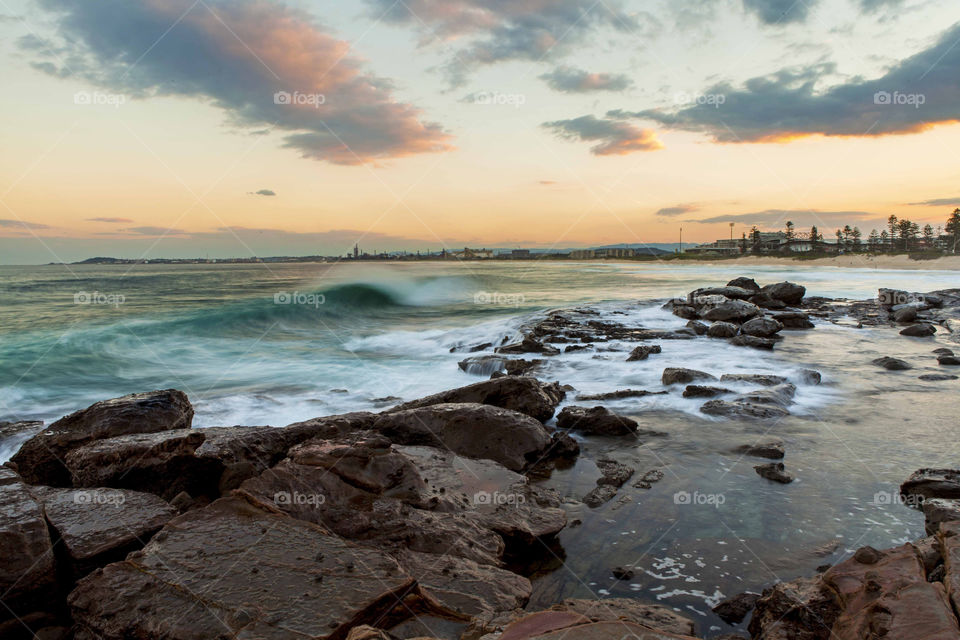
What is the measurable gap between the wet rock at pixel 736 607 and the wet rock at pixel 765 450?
319cm

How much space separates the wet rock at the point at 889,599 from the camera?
254 cm

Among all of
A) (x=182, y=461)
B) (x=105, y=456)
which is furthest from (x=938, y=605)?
(x=105, y=456)

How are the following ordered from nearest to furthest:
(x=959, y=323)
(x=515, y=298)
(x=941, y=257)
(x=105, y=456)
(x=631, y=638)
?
(x=631, y=638) < (x=105, y=456) < (x=959, y=323) < (x=515, y=298) < (x=941, y=257)

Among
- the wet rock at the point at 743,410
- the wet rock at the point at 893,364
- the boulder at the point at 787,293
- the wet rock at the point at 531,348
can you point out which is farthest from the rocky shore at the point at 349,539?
the boulder at the point at 787,293

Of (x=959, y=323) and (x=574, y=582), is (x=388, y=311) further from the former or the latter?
(x=574, y=582)

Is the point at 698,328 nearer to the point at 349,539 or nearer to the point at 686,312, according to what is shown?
the point at 686,312

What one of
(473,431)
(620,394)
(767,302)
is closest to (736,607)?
(473,431)

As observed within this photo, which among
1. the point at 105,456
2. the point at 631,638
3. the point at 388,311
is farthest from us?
the point at 388,311

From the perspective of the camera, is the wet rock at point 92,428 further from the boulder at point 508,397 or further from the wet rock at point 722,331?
the wet rock at point 722,331

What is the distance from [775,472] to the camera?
6.00 m

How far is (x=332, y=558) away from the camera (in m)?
3.57

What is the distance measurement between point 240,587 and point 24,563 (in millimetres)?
1639

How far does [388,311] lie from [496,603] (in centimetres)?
2935

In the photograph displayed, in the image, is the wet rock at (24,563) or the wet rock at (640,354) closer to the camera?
the wet rock at (24,563)
